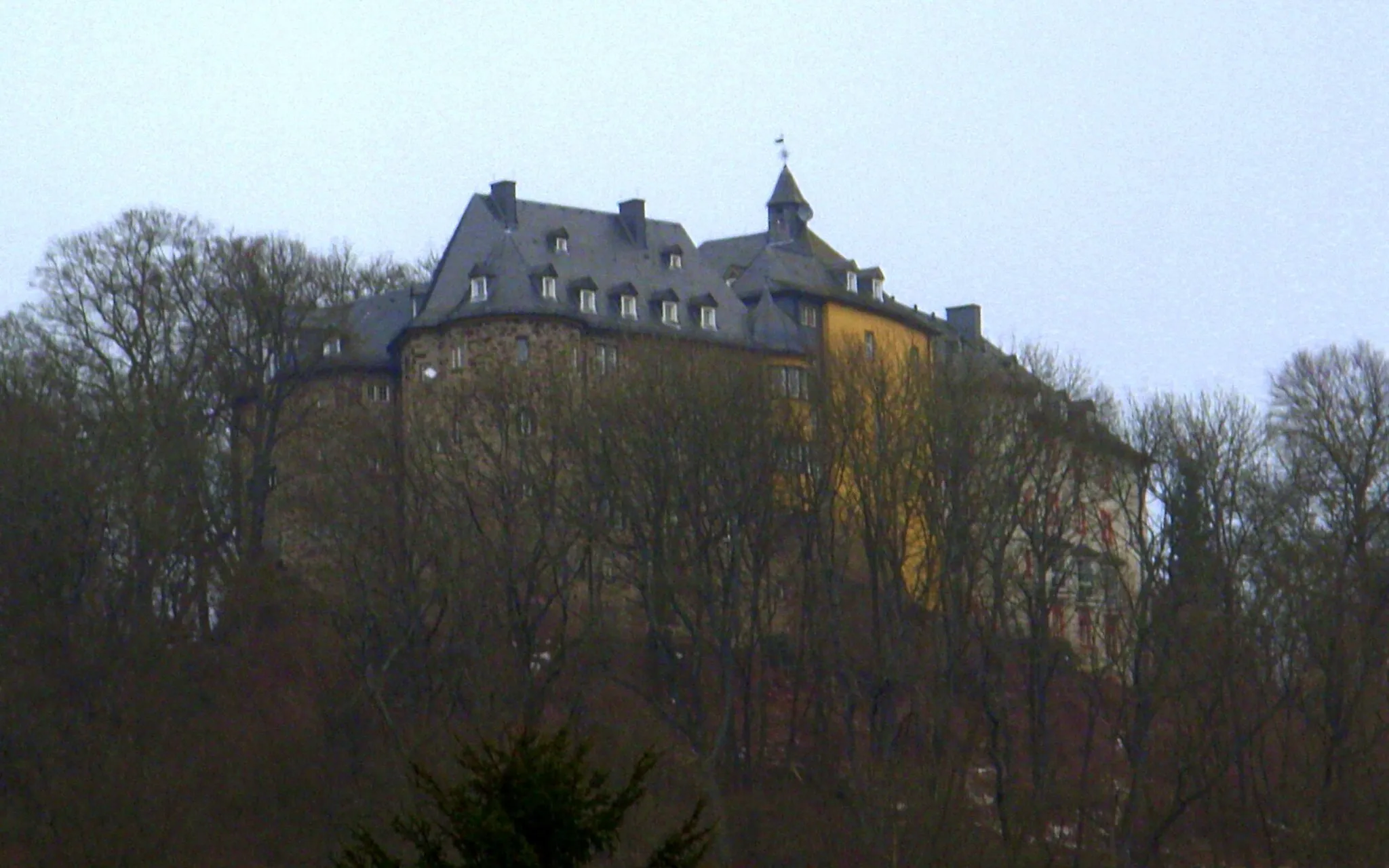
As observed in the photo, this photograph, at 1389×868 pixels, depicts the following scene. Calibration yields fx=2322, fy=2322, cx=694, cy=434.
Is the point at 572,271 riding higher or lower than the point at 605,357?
higher

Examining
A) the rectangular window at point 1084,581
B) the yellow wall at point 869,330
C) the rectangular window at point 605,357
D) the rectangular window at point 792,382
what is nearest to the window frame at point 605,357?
the rectangular window at point 605,357

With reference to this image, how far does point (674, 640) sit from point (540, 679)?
5.97 m

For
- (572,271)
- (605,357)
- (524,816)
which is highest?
(572,271)

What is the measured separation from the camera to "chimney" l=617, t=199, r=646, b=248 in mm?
76688

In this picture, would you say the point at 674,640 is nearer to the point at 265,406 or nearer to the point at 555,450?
the point at 555,450

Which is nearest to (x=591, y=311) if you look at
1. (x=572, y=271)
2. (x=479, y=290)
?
(x=572, y=271)

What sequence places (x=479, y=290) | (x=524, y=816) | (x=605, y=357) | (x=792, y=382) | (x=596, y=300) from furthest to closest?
(x=596, y=300)
(x=605, y=357)
(x=479, y=290)
(x=792, y=382)
(x=524, y=816)

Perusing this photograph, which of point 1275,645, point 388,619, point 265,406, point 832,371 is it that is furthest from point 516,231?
point 1275,645

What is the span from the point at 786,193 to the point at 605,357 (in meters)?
15.5

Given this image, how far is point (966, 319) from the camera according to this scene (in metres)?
91.6

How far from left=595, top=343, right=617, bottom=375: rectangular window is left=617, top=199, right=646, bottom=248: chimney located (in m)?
6.46

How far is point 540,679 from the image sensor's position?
54938 mm

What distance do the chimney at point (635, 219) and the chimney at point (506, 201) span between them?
4317 mm

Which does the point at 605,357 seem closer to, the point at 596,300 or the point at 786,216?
the point at 596,300
